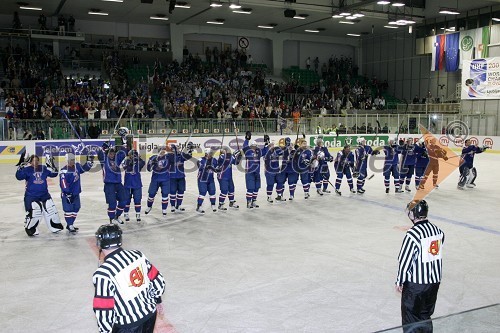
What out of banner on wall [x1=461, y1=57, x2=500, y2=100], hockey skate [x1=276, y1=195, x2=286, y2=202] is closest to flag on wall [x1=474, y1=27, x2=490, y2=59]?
banner on wall [x1=461, y1=57, x2=500, y2=100]

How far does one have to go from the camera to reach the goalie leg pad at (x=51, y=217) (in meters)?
8.85

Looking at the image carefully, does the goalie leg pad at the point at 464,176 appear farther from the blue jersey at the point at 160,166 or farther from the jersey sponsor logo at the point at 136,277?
the jersey sponsor logo at the point at 136,277

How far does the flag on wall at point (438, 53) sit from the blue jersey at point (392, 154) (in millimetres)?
21269

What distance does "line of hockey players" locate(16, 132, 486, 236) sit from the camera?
345 inches

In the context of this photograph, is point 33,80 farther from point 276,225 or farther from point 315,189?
point 276,225

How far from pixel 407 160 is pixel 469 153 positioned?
198 centimetres

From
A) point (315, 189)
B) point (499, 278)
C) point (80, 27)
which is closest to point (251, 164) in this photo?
point (315, 189)

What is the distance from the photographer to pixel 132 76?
2922 cm

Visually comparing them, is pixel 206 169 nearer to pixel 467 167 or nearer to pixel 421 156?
pixel 421 156

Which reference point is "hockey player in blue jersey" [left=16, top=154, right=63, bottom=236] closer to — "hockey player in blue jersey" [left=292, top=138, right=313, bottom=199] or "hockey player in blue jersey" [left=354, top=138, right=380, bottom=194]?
"hockey player in blue jersey" [left=292, top=138, right=313, bottom=199]

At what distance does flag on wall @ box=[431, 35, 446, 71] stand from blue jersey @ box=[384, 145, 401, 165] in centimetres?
2127

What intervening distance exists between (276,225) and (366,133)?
1741cm

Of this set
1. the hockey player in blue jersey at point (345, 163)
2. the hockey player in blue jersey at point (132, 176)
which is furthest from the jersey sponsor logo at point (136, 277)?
the hockey player in blue jersey at point (345, 163)

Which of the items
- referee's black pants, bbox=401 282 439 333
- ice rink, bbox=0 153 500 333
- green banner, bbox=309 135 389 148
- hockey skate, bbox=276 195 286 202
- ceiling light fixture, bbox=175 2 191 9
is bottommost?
ice rink, bbox=0 153 500 333
